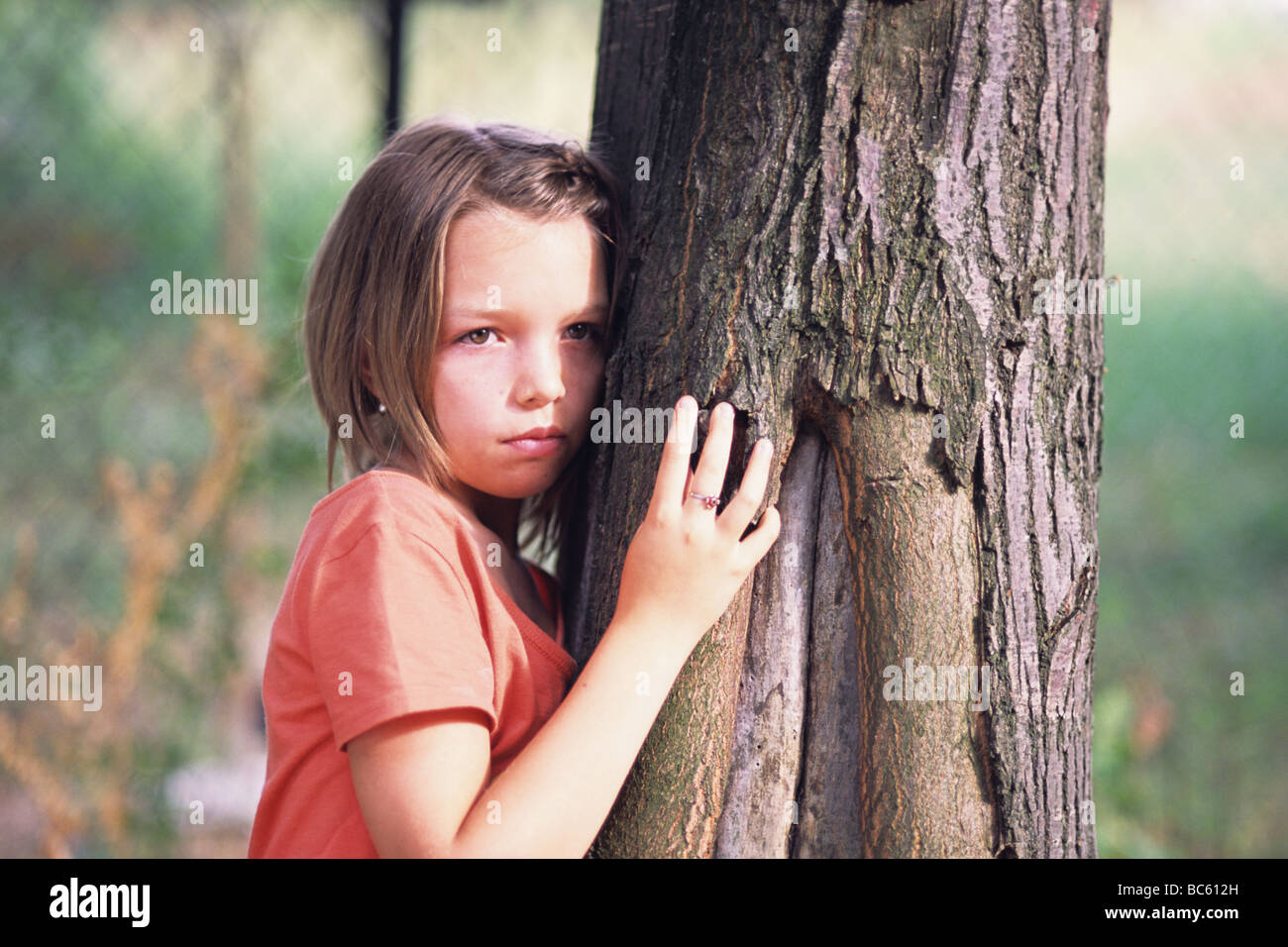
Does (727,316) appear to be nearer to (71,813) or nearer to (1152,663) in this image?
(71,813)

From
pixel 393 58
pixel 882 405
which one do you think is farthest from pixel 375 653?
pixel 393 58

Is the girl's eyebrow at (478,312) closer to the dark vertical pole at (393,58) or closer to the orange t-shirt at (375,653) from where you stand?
the orange t-shirt at (375,653)

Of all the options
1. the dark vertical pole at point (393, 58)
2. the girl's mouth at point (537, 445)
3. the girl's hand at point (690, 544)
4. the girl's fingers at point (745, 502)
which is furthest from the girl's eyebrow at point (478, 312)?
the dark vertical pole at point (393, 58)

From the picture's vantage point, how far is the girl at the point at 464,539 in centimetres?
120

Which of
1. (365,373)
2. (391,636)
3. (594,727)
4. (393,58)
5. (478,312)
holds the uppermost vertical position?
(393,58)

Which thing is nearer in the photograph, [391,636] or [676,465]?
[391,636]

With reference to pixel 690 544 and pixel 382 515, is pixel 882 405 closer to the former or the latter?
pixel 690 544

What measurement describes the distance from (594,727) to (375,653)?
0.28 m

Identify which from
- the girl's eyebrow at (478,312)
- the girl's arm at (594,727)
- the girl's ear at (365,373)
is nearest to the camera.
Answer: the girl's arm at (594,727)

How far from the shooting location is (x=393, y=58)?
2.90m

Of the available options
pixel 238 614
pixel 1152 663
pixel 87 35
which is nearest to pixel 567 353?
pixel 238 614

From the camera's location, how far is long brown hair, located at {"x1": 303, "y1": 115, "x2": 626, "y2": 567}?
1.45m

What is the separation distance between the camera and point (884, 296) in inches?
52.5

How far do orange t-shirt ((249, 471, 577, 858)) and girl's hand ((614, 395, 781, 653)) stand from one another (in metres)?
0.18
